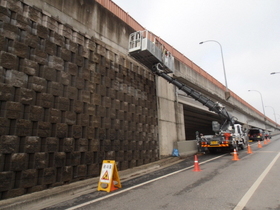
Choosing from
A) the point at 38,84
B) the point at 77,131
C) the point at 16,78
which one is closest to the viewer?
the point at 16,78

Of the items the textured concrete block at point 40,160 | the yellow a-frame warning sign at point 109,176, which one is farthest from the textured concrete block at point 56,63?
the yellow a-frame warning sign at point 109,176

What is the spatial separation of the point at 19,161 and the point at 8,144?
0.62m

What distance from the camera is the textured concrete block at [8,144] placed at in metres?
5.54

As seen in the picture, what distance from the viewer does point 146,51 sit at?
10945 millimetres

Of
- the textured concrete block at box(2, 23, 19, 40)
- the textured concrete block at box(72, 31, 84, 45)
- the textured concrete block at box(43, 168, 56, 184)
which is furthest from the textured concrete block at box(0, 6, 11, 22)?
the textured concrete block at box(43, 168, 56, 184)

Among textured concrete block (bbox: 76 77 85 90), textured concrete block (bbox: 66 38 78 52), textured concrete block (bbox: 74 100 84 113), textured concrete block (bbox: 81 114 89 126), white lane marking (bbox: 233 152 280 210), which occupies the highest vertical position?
textured concrete block (bbox: 66 38 78 52)

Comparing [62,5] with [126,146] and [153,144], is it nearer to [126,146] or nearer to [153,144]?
[126,146]

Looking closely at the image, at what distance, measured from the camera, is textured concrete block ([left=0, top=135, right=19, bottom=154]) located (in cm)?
554

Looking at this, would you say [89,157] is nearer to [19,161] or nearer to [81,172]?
[81,172]

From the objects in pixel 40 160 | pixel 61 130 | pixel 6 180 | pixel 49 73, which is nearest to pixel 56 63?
pixel 49 73

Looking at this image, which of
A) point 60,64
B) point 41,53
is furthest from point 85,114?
point 41,53

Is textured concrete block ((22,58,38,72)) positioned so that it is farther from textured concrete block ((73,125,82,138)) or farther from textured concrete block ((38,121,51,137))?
textured concrete block ((73,125,82,138))

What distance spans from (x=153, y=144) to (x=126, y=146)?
2715mm

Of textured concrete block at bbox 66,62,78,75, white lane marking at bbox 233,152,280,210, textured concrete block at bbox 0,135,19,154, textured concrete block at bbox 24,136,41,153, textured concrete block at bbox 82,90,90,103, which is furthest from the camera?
textured concrete block at bbox 82,90,90,103
